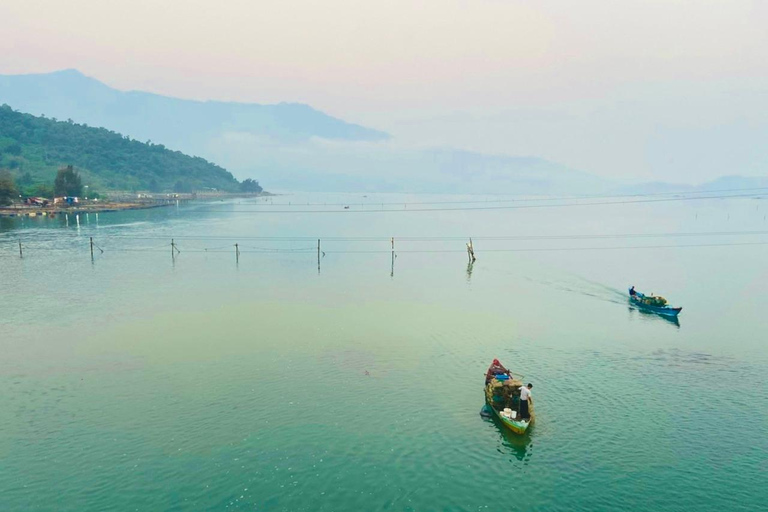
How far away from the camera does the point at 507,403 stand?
37156mm

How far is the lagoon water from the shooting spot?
2931cm

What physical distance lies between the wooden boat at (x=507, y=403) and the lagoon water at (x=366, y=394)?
990 millimetres

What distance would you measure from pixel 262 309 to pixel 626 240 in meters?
138

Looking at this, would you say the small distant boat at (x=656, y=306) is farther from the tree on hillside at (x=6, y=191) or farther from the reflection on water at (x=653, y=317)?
the tree on hillside at (x=6, y=191)

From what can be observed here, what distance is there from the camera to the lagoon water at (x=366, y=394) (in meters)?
29.3

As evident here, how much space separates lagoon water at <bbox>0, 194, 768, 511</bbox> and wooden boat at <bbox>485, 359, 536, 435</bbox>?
990mm

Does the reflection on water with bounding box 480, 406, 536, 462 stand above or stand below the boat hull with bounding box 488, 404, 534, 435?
below

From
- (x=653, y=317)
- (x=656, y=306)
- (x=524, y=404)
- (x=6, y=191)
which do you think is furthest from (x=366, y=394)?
(x=6, y=191)

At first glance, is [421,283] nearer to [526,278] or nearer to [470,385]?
[526,278]

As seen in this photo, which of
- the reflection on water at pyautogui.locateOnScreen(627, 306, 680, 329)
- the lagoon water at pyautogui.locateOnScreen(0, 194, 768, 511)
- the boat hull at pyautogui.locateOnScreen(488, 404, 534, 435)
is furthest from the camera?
the reflection on water at pyautogui.locateOnScreen(627, 306, 680, 329)

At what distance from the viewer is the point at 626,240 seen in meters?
165

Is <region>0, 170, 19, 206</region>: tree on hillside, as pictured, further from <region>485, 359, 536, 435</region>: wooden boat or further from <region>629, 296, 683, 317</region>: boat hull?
<region>629, 296, 683, 317</region>: boat hull

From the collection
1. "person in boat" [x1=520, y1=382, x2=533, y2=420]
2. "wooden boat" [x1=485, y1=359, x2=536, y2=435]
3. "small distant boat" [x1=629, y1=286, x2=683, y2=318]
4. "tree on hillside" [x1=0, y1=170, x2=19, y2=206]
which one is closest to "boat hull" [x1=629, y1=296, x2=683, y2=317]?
"small distant boat" [x1=629, y1=286, x2=683, y2=318]

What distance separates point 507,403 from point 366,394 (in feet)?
38.4
